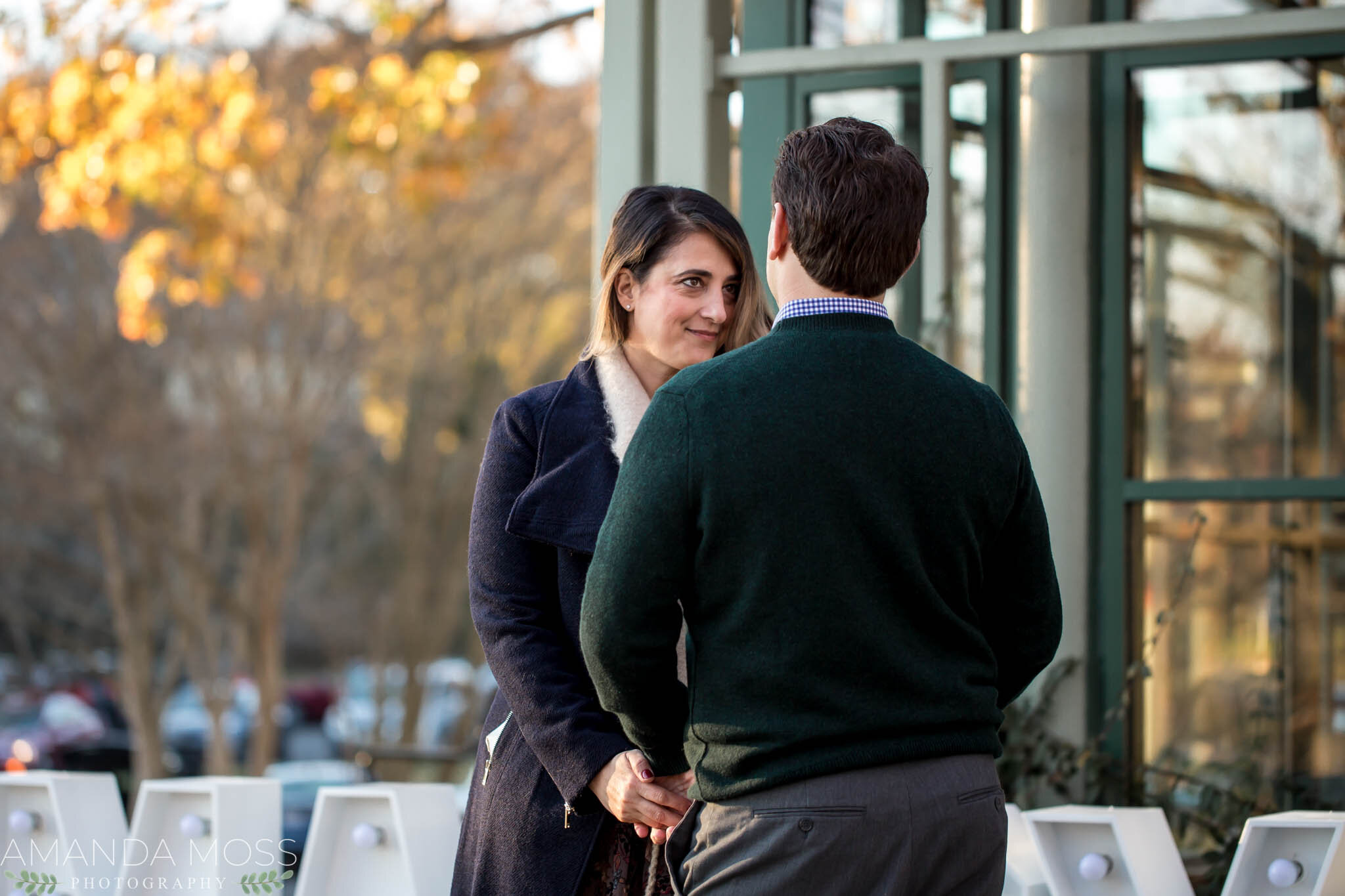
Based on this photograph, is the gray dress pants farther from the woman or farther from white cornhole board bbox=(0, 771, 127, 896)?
white cornhole board bbox=(0, 771, 127, 896)

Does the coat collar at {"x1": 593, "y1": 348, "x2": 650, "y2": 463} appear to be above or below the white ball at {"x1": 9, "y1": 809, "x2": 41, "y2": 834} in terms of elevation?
above

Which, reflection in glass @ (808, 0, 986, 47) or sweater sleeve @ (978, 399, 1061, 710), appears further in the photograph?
reflection in glass @ (808, 0, 986, 47)

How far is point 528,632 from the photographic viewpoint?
2287 millimetres

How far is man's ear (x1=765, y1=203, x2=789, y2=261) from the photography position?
6.02ft

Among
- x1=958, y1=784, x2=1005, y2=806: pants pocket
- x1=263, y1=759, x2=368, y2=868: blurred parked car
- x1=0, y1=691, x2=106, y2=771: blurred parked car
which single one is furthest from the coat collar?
x1=0, y1=691, x2=106, y2=771: blurred parked car

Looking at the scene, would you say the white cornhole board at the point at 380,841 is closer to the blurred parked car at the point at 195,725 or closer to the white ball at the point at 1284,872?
the white ball at the point at 1284,872

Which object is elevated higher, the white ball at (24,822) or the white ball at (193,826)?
the white ball at (193,826)

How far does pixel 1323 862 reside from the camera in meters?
2.78

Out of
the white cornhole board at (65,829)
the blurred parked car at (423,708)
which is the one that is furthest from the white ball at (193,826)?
the blurred parked car at (423,708)

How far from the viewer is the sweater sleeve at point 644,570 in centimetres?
173

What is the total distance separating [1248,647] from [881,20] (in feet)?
7.42

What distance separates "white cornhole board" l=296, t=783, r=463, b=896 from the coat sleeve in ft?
3.31

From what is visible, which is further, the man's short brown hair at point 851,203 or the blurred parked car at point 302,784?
the blurred parked car at point 302,784

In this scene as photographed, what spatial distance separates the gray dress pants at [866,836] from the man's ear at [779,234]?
0.66m
